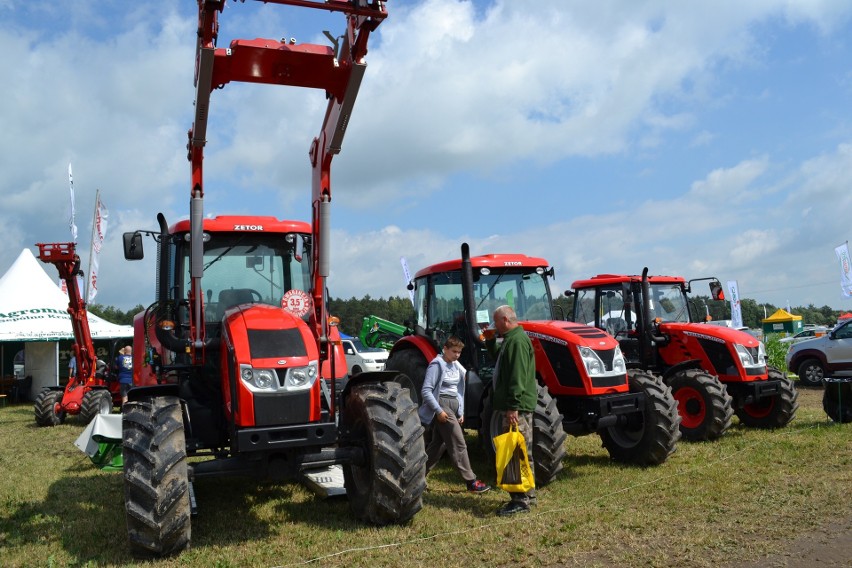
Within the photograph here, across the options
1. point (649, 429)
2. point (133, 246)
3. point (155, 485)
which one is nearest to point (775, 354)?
point (649, 429)

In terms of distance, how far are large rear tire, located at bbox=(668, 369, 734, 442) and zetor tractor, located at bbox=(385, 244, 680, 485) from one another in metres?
1.51

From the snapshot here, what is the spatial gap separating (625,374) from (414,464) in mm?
3261

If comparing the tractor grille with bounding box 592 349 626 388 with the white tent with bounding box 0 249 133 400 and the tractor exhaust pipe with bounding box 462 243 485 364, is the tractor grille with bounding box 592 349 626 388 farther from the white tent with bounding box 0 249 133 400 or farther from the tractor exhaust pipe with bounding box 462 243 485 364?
the white tent with bounding box 0 249 133 400

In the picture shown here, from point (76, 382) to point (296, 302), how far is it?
10.0 meters

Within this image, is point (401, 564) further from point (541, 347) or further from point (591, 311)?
point (591, 311)

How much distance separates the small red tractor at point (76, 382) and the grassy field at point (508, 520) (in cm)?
556

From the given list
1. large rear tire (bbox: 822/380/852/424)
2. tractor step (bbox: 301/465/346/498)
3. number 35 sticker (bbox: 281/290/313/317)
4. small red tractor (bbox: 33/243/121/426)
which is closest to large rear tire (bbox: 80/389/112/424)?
small red tractor (bbox: 33/243/121/426)

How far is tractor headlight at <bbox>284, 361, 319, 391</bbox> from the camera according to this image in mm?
5005

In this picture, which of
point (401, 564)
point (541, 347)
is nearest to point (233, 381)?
point (401, 564)

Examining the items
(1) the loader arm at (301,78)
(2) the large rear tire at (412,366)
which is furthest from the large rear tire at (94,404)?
(1) the loader arm at (301,78)

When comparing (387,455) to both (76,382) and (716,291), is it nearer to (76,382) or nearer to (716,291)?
(716,291)

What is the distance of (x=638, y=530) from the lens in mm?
5047

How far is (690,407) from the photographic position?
8.97 m

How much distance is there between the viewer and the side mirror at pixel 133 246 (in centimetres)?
623
